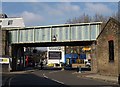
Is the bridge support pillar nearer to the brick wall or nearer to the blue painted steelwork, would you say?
the blue painted steelwork

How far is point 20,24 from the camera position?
96.0m

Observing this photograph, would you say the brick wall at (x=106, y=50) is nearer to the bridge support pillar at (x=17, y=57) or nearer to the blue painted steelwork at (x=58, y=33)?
the blue painted steelwork at (x=58, y=33)

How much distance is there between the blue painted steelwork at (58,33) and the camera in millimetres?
43344

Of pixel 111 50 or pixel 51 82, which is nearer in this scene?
pixel 51 82

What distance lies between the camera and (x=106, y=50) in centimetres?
3744

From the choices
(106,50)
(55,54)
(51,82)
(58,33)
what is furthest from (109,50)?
(55,54)

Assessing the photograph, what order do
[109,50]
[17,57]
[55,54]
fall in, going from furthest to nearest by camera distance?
[55,54] → [17,57] → [109,50]

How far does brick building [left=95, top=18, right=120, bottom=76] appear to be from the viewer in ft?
113

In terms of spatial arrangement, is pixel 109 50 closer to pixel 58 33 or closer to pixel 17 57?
pixel 58 33

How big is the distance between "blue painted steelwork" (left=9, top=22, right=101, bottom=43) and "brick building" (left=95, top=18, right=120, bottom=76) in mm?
3863

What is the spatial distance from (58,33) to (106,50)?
10686 mm

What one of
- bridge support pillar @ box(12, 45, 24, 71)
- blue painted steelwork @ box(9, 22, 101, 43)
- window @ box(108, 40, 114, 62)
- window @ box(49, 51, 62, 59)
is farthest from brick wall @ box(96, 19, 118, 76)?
window @ box(49, 51, 62, 59)

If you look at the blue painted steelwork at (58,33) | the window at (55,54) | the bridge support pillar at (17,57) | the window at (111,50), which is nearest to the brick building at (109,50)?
the window at (111,50)

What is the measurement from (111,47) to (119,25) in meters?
3.76
